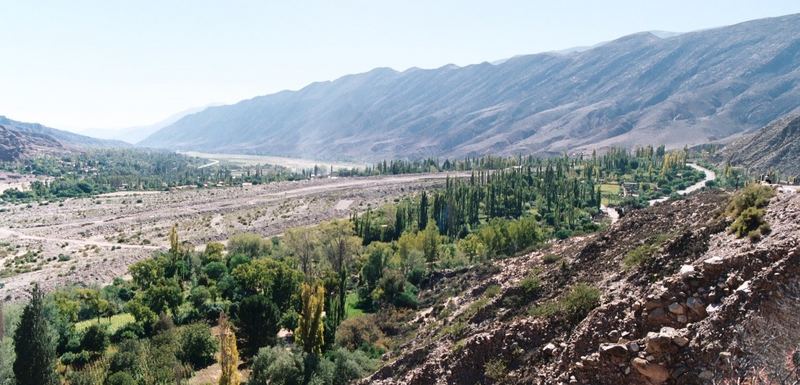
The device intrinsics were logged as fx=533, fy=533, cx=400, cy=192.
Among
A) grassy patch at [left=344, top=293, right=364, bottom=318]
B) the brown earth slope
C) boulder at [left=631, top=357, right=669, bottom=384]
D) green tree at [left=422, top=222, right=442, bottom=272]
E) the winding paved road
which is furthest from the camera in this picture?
the winding paved road

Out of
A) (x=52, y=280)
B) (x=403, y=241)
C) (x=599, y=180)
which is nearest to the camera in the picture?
(x=403, y=241)

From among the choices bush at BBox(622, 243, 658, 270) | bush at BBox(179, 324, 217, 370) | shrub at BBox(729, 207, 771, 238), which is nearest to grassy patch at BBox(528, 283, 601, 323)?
bush at BBox(622, 243, 658, 270)

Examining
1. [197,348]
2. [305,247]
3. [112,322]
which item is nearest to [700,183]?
[305,247]

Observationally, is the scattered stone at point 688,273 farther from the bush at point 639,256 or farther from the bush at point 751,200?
the bush at point 751,200

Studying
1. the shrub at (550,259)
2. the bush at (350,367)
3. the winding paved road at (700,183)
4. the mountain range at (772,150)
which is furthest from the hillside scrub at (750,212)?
the mountain range at (772,150)

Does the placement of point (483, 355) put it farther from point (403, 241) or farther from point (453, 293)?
point (403, 241)

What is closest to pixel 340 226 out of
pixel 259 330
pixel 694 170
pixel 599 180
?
pixel 259 330

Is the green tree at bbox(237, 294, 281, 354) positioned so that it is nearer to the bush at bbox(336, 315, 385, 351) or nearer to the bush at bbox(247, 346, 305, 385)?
the bush at bbox(336, 315, 385, 351)
